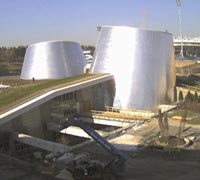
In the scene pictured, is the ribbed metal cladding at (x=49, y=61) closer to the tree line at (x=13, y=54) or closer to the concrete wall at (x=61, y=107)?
the concrete wall at (x=61, y=107)

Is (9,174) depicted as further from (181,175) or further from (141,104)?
(141,104)

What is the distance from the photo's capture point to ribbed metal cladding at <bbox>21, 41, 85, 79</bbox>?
1849 inches

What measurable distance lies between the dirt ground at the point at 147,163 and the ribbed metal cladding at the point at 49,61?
2651cm

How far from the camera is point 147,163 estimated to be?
1716 centimetres

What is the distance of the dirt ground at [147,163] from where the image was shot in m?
15.3

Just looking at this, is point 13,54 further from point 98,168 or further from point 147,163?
point 98,168

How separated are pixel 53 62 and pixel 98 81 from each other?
19.5 m

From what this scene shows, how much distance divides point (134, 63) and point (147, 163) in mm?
14812

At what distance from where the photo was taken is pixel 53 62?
1877 inches

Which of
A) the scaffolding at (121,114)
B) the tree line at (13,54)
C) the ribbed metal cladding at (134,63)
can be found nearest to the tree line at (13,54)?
the tree line at (13,54)

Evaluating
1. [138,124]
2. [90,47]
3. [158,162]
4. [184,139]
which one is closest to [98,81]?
[138,124]

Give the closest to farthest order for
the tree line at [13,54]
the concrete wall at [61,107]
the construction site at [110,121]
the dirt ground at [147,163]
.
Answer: the dirt ground at [147,163] < the construction site at [110,121] < the concrete wall at [61,107] < the tree line at [13,54]

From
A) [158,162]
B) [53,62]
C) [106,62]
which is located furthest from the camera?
[53,62]

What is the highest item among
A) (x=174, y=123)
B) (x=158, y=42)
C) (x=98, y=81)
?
(x=158, y=42)
